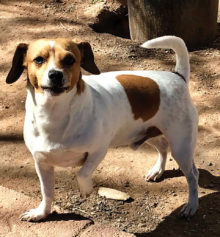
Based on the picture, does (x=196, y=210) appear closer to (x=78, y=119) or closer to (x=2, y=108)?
(x=78, y=119)

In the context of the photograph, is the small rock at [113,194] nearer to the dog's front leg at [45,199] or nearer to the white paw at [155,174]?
the white paw at [155,174]

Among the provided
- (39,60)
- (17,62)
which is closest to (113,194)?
(17,62)

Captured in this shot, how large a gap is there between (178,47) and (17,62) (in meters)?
1.41

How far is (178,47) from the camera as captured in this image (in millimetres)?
4121

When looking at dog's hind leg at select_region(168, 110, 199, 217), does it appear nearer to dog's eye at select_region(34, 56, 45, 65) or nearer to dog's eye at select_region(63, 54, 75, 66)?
dog's eye at select_region(63, 54, 75, 66)

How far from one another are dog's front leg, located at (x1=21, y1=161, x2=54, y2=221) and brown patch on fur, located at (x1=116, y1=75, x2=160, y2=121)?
0.83m

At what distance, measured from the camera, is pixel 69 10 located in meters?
7.73

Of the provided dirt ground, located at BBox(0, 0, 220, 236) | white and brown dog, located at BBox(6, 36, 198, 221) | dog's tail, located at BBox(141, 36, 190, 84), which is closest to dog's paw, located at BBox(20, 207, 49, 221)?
white and brown dog, located at BBox(6, 36, 198, 221)

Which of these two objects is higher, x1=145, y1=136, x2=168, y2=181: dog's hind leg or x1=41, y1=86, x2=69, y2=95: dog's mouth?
x1=41, y1=86, x2=69, y2=95: dog's mouth

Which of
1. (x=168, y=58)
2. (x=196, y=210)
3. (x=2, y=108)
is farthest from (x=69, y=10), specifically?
(x=196, y=210)

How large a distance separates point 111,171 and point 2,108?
1685mm

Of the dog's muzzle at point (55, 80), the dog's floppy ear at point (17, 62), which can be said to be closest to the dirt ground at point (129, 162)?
the dog's floppy ear at point (17, 62)

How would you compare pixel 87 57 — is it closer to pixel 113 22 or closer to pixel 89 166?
pixel 89 166

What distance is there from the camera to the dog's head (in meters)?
3.07
